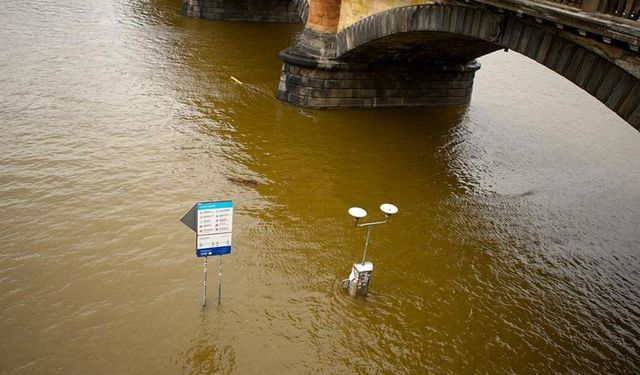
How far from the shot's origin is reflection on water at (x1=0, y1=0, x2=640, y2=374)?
857 centimetres

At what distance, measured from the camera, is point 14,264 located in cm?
951

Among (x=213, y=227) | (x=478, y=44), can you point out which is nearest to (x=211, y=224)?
(x=213, y=227)

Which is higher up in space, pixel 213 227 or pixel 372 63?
pixel 372 63

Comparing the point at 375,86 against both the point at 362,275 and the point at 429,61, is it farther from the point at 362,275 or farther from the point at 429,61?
the point at 362,275

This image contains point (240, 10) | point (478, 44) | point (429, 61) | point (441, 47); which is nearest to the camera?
point (478, 44)

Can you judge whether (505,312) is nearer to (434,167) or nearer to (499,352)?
(499,352)

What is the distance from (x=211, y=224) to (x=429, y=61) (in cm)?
1429

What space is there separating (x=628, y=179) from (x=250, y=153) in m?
11.9

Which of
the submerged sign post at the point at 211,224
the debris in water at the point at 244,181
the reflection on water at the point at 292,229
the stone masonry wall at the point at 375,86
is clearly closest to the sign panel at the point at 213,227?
the submerged sign post at the point at 211,224

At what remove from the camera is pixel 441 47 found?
17.4 m

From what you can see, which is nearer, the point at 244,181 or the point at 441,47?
the point at 244,181

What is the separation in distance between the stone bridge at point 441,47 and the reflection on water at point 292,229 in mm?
1021

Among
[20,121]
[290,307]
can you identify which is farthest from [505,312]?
[20,121]

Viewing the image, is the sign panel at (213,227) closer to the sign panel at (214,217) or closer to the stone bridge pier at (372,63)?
the sign panel at (214,217)
